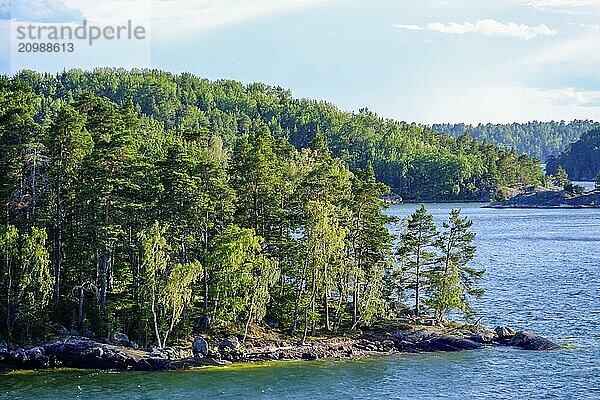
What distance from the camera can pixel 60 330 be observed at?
5300 centimetres

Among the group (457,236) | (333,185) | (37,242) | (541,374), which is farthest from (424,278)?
(37,242)

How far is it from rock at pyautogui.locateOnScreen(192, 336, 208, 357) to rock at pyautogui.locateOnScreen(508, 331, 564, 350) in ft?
75.3

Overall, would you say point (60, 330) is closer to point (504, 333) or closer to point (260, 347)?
point (260, 347)

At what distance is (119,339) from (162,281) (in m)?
5.25

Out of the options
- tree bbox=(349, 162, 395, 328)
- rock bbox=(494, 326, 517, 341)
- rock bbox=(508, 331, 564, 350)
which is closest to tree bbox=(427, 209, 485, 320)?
rock bbox=(494, 326, 517, 341)

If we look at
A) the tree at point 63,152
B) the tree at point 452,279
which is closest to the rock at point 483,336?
the tree at point 452,279

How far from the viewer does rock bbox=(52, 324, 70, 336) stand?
2076 inches

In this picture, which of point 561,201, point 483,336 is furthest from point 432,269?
point 561,201

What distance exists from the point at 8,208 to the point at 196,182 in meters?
13.9

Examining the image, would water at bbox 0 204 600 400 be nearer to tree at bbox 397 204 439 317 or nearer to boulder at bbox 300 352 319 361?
boulder at bbox 300 352 319 361

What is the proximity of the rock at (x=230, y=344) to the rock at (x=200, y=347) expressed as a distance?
3.70ft

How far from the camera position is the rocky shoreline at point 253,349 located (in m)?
50.5

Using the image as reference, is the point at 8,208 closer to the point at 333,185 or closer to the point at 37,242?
the point at 37,242

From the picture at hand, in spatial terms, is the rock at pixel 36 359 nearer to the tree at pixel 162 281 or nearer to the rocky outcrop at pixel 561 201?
the tree at pixel 162 281
